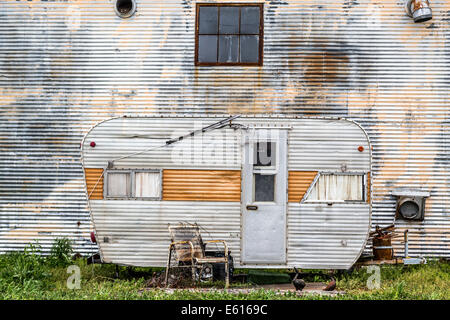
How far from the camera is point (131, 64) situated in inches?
409

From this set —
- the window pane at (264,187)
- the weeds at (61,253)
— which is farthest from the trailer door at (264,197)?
the weeds at (61,253)

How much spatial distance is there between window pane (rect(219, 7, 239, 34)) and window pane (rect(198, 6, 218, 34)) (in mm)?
125

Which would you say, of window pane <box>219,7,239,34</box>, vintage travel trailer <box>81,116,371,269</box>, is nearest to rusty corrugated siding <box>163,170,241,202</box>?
vintage travel trailer <box>81,116,371,269</box>

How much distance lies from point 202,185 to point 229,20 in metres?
3.84

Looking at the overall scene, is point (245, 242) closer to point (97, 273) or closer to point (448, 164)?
point (97, 273)

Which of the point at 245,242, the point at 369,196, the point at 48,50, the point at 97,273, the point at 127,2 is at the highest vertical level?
the point at 127,2

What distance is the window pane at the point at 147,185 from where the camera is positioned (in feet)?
27.8

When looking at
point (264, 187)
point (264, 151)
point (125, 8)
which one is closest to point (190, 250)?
point (264, 187)

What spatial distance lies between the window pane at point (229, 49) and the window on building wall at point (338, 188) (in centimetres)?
335

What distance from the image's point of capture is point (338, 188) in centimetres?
840

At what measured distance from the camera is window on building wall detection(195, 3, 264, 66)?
1030 cm
